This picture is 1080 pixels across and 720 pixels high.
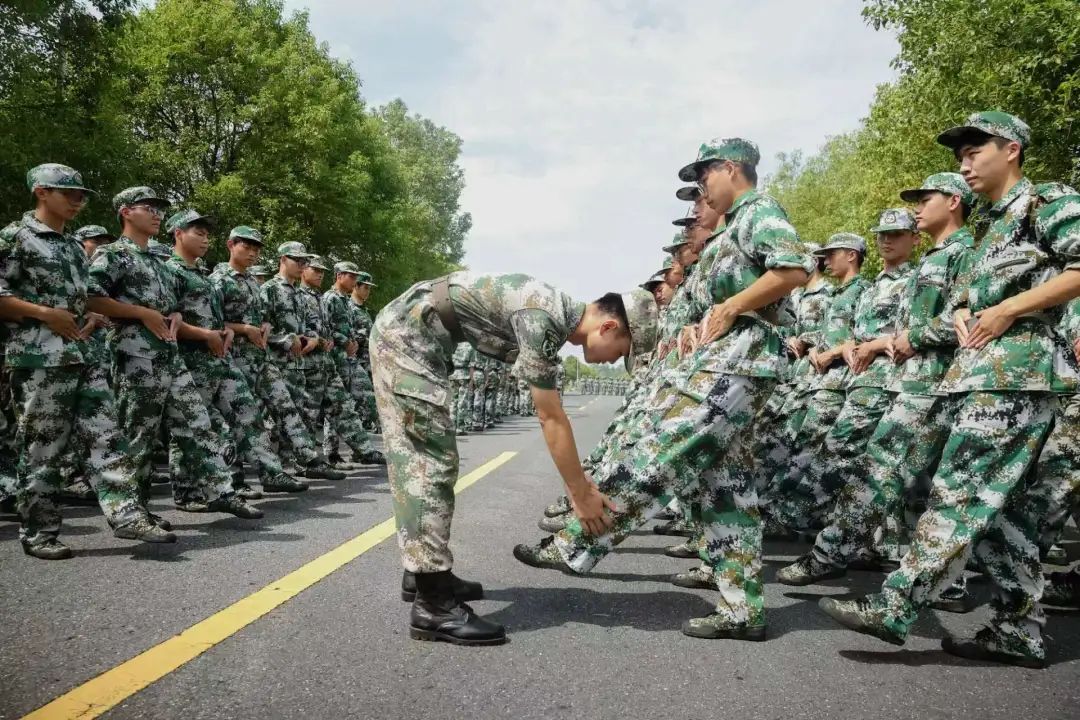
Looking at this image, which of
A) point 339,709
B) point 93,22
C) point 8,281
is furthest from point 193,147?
point 339,709

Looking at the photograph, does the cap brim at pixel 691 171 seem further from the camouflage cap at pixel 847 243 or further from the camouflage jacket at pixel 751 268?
the camouflage cap at pixel 847 243

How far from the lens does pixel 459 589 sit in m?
3.68

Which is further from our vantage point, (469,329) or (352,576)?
(352,576)

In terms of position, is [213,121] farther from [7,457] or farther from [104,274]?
[104,274]

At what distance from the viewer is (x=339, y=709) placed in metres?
2.41

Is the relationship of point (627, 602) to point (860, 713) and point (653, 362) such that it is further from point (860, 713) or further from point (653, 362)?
point (653, 362)

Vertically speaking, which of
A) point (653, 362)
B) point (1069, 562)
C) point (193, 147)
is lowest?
point (1069, 562)

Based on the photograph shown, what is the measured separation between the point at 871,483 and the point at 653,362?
275cm

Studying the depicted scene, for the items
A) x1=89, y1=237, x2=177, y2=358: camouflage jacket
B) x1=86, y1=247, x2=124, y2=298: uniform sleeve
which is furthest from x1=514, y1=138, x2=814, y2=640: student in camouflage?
x1=86, y1=247, x2=124, y2=298: uniform sleeve

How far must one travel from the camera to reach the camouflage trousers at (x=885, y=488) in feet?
12.8

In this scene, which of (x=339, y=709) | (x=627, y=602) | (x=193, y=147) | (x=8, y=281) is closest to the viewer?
(x=339, y=709)

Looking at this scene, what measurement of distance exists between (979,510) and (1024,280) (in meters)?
0.96

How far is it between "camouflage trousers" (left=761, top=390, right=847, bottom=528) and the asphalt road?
90cm

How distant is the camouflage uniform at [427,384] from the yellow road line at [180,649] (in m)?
0.73
